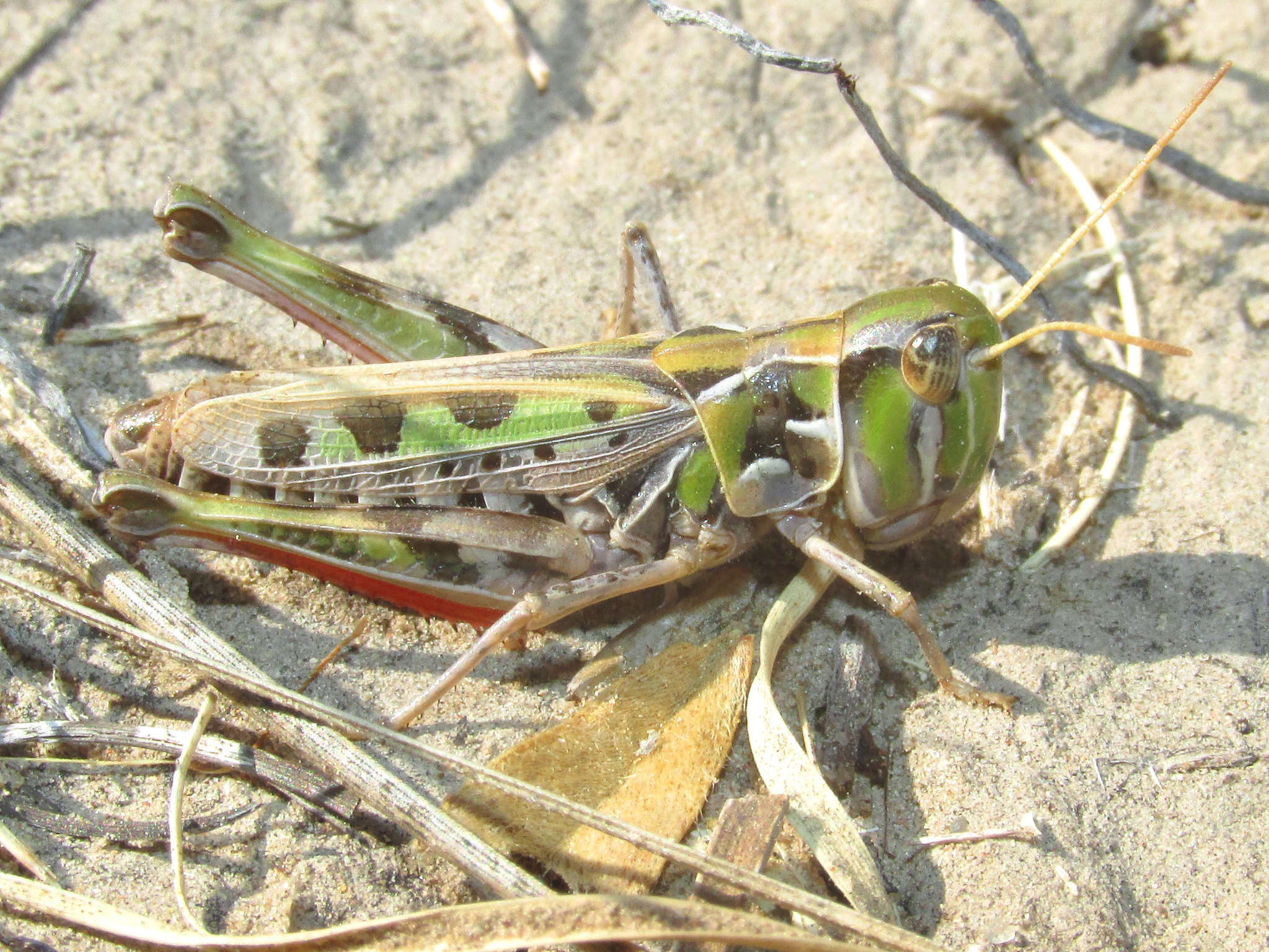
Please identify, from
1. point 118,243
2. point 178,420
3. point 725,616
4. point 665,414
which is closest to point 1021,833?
point 725,616

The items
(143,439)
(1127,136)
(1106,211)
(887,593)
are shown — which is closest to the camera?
(1106,211)

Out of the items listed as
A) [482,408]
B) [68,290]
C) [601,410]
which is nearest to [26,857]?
Result: [482,408]

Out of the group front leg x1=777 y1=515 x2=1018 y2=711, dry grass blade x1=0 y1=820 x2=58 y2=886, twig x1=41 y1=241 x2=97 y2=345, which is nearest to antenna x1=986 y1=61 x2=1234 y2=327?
front leg x1=777 y1=515 x2=1018 y2=711

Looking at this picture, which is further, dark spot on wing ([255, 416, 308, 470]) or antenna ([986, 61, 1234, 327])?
dark spot on wing ([255, 416, 308, 470])

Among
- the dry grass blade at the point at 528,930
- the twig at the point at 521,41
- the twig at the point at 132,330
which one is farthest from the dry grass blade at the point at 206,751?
the twig at the point at 521,41

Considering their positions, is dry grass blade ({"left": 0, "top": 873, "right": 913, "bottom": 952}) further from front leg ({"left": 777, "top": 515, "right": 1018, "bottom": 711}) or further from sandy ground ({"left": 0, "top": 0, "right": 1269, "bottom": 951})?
front leg ({"left": 777, "top": 515, "right": 1018, "bottom": 711})

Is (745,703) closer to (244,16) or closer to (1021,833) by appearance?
(1021,833)

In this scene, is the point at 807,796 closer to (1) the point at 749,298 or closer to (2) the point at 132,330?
(1) the point at 749,298
